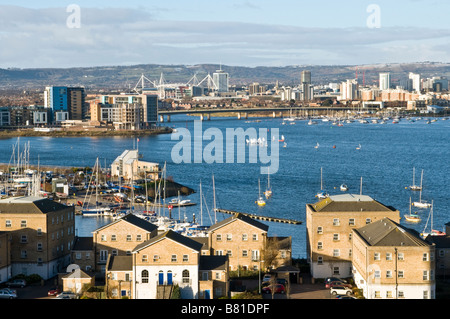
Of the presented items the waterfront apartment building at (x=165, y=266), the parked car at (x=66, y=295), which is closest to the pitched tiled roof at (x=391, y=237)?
the waterfront apartment building at (x=165, y=266)

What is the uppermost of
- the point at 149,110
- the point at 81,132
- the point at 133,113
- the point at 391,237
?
the point at 149,110

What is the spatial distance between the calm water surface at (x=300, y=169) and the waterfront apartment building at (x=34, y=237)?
2458mm

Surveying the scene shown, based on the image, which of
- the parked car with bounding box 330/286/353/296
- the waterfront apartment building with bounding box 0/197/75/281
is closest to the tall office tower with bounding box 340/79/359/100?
the waterfront apartment building with bounding box 0/197/75/281

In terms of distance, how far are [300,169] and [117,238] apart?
38.1ft

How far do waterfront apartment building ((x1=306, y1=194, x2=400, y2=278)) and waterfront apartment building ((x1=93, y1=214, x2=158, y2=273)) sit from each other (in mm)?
1372

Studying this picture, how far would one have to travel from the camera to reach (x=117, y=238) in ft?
20.0

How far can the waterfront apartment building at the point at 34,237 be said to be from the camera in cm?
601

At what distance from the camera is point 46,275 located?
600cm

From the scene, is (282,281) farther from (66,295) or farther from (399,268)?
(66,295)

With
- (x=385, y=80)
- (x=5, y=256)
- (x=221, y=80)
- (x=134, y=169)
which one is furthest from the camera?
(x=221, y=80)

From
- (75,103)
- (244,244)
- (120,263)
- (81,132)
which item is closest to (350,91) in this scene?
(75,103)

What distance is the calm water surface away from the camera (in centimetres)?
1114

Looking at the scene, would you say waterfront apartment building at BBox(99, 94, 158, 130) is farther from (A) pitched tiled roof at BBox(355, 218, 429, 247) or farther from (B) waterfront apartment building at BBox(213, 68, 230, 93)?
(B) waterfront apartment building at BBox(213, 68, 230, 93)

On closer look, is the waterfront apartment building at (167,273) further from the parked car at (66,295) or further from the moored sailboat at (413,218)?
the moored sailboat at (413,218)
